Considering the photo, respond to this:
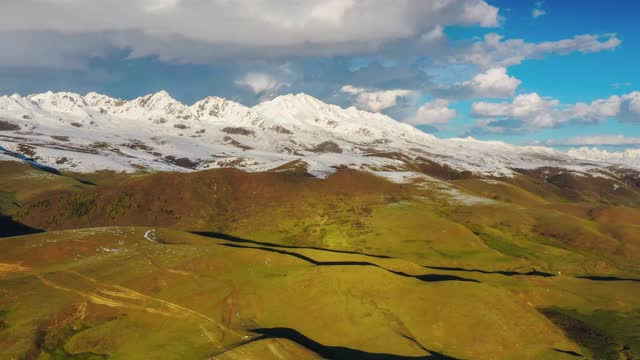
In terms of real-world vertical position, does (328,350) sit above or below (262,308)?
below

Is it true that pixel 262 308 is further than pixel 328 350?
Yes

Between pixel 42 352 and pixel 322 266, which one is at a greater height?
pixel 322 266

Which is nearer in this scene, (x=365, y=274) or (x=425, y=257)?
(x=365, y=274)

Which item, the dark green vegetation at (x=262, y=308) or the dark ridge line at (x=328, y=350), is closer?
the dark ridge line at (x=328, y=350)

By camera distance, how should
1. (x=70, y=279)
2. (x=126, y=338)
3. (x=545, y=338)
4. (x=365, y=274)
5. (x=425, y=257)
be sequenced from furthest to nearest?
(x=425, y=257)
(x=365, y=274)
(x=70, y=279)
(x=545, y=338)
(x=126, y=338)

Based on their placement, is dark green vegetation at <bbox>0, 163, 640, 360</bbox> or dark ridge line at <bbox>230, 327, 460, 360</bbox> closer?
dark ridge line at <bbox>230, 327, 460, 360</bbox>

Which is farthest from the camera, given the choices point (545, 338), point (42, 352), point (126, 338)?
point (545, 338)

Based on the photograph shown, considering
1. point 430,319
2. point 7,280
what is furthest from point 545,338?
point 7,280

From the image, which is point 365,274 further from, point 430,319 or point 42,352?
point 42,352
